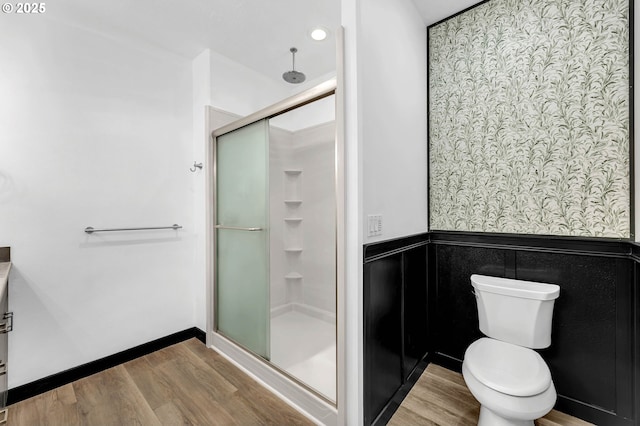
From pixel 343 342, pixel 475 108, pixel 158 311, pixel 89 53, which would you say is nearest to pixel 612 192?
pixel 475 108

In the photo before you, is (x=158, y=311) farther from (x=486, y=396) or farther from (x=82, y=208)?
(x=486, y=396)

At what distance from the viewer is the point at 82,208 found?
1.96 meters

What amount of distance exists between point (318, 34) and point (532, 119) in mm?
1572

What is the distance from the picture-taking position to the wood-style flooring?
1.54 meters

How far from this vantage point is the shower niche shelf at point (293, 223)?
126 inches

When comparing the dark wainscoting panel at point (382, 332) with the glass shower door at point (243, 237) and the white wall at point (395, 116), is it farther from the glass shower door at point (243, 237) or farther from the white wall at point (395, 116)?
the glass shower door at point (243, 237)

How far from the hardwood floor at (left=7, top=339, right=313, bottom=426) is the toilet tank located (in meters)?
1.18

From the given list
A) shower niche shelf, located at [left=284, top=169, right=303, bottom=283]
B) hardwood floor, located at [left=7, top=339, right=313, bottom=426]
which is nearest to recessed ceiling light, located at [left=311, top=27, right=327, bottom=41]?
shower niche shelf, located at [left=284, top=169, right=303, bottom=283]

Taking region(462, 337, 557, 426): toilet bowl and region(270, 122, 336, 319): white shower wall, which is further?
region(270, 122, 336, 319): white shower wall

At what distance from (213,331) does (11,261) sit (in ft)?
4.48

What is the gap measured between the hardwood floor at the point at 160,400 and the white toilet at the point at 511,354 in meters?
0.93

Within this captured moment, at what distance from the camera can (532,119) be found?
1.63m

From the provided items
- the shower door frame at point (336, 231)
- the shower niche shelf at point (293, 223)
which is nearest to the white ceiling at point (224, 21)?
the shower door frame at point (336, 231)

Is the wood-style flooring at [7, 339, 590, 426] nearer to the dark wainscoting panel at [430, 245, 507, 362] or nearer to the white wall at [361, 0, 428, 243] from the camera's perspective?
the dark wainscoting panel at [430, 245, 507, 362]
